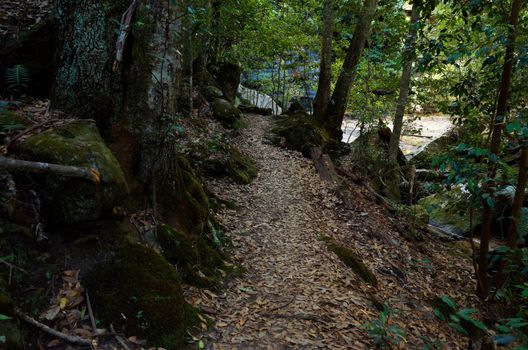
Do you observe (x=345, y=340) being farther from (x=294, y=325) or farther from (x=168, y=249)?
(x=168, y=249)

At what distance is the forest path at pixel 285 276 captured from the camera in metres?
3.86

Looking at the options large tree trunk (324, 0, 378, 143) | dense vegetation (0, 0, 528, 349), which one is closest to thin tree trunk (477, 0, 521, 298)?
dense vegetation (0, 0, 528, 349)

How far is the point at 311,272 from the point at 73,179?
365cm

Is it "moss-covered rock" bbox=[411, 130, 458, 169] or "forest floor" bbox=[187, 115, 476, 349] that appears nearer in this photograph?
"forest floor" bbox=[187, 115, 476, 349]

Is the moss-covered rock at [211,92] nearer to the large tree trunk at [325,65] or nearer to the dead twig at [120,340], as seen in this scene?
the large tree trunk at [325,65]

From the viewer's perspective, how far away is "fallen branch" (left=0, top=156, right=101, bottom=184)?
8.65 feet

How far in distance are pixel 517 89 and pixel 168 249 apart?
564cm

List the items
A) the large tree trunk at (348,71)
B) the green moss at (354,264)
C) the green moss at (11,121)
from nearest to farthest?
the green moss at (11,121) < the green moss at (354,264) < the large tree trunk at (348,71)

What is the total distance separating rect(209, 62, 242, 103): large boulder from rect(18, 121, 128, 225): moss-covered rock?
12.7 metres

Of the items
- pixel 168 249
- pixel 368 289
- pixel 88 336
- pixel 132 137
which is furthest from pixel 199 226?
pixel 368 289

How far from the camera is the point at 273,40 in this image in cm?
1595

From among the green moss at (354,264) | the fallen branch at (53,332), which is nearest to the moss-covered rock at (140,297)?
the fallen branch at (53,332)

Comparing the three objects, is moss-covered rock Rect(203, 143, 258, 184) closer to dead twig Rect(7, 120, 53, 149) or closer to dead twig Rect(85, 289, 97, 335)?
dead twig Rect(7, 120, 53, 149)

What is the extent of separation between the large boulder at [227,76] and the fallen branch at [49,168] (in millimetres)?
13096
